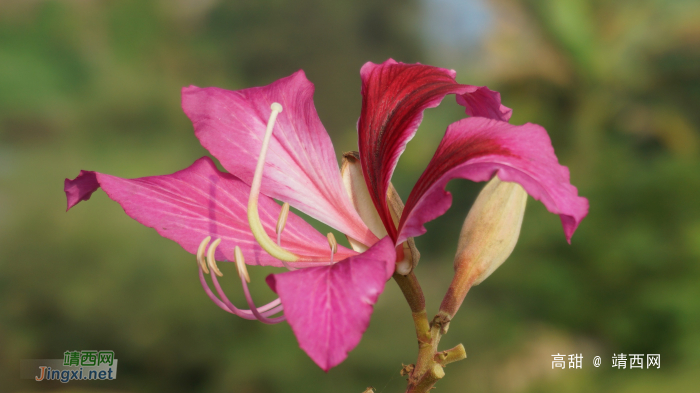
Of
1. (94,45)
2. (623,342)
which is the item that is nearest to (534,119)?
(623,342)

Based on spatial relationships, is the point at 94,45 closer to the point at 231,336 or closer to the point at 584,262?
the point at 231,336

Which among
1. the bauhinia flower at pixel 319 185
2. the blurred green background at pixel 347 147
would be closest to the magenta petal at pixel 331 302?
the bauhinia flower at pixel 319 185

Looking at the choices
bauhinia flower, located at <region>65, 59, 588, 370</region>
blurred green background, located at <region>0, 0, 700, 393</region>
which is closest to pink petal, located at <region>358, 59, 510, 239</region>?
bauhinia flower, located at <region>65, 59, 588, 370</region>

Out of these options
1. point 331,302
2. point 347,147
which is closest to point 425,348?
point 331,302

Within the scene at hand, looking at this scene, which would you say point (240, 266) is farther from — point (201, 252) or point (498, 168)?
point (498, 168)

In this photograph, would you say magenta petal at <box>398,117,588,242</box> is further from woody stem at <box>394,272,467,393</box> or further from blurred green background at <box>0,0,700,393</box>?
blurred green background at <box>0,0,700,393</box>

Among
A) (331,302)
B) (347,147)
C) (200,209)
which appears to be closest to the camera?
(331,302)

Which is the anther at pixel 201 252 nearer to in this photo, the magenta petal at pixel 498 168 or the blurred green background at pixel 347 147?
the magenta petal at pixel 498 168
